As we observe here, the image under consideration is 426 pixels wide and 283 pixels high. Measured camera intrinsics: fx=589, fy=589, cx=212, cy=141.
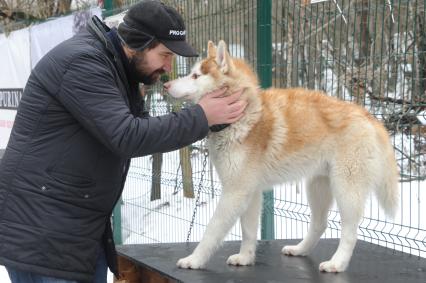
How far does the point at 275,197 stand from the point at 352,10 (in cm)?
161

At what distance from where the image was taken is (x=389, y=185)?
315 cm

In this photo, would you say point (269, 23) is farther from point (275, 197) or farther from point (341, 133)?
point (341, 133)

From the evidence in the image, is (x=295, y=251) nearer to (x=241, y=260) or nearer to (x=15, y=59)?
(x=241, y=260)

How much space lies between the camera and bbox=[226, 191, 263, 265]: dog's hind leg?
3.17 meters

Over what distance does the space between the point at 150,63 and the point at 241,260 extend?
4.12 ft

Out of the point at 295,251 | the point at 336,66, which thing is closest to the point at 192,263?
the point at 295,251

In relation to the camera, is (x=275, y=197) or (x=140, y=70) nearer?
(x=140, y=70)

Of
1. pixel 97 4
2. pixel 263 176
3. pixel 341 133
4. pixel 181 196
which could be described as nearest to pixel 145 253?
pixel 263 176

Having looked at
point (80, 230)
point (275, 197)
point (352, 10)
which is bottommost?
point (275, 197)

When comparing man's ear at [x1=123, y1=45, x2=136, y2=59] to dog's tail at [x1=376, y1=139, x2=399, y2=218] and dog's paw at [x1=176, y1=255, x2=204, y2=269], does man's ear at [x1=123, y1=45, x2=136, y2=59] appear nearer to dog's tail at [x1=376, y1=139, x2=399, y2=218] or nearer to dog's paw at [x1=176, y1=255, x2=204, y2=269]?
dog's paw at [x1=176, y1=255, x2=204, y2=269]

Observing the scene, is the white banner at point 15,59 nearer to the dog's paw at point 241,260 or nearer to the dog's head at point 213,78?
the dog's head at point 213,78

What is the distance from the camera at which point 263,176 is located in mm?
3082

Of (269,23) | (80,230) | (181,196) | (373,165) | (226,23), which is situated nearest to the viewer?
(80,230)

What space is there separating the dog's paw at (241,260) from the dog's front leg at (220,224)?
0.22 metres
